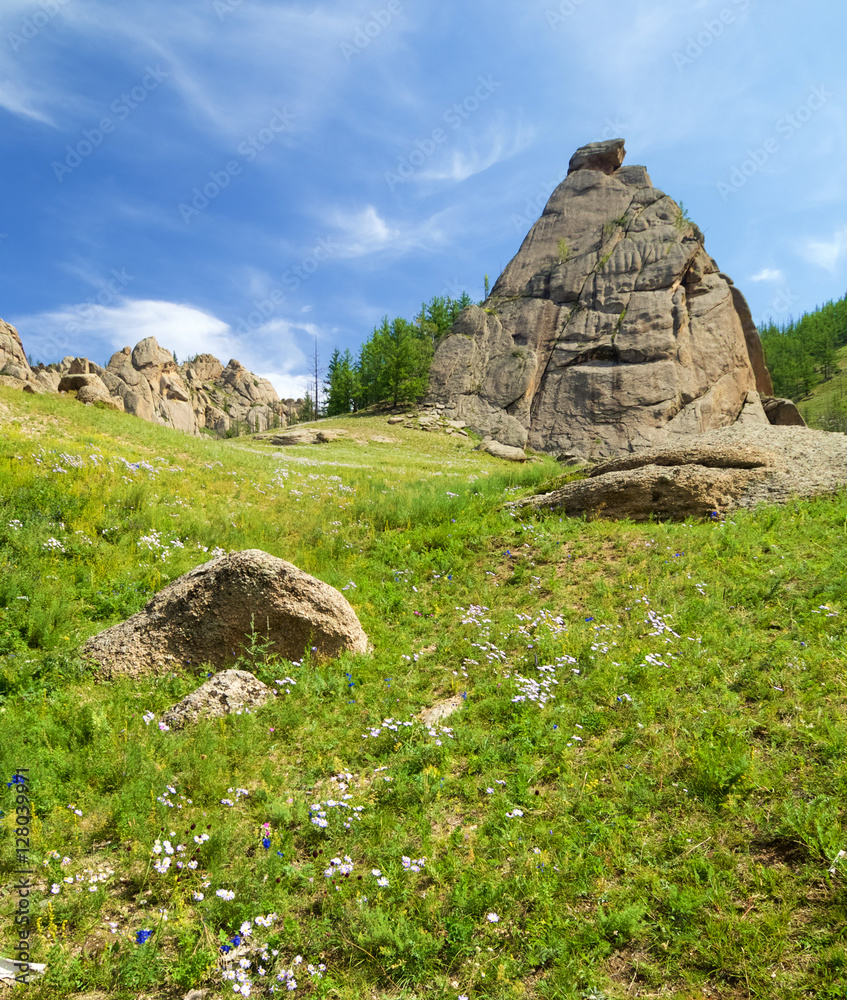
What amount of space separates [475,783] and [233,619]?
3.74 metres

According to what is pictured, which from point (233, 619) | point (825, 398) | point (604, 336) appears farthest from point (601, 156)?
point (825, 398)

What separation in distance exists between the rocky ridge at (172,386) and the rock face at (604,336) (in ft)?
148

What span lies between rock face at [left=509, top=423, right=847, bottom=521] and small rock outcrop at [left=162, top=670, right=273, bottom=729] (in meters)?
8.03

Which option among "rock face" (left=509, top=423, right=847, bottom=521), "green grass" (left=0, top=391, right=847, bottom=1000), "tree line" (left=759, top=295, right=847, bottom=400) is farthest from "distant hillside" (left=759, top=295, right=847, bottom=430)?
"green grass" (left=0, top=391, right=847, bottom=1000)

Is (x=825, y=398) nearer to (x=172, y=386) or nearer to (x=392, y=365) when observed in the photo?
(x=392, y=365)

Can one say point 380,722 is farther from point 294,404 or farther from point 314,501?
point 294,404

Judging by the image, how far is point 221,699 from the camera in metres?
5.73

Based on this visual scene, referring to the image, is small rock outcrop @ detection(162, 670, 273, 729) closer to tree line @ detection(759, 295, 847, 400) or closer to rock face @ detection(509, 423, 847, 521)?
rock face @ detection(509, 423, 847, 521)

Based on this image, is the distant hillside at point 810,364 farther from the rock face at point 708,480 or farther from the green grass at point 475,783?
the green grass at point 475,783

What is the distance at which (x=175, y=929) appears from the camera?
11.2ft

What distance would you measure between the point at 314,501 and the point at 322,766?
33.5ft

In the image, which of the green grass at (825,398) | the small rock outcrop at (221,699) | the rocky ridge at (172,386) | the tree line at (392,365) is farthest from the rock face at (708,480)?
the green grass at (825,398)

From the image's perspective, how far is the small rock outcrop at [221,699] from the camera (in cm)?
548

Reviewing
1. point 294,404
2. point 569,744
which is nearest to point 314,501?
point 569,744
